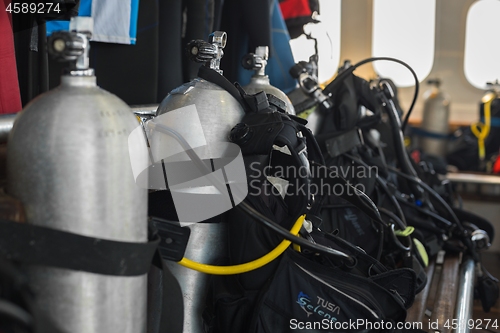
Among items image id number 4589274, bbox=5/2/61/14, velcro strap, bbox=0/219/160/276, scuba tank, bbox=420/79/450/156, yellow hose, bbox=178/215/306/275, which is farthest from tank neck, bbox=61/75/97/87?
scuba tank, bbox=420/79/450/156

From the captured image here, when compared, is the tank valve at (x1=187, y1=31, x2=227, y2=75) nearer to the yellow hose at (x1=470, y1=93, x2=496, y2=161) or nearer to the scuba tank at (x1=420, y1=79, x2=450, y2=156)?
the yellow hose at (x1=470, y1=93, x2=496, y2=161)

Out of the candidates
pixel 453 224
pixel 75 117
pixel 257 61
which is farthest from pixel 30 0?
pixel 453 224

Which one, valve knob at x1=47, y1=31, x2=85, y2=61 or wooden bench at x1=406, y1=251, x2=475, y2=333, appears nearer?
valve knob at x1=47, y1=31, x2=85, y2=61

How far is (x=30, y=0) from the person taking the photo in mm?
1024

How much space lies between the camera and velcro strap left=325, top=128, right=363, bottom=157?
53.8 inches

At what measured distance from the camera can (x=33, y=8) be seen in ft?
3.38

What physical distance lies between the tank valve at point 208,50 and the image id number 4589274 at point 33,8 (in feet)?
0.94

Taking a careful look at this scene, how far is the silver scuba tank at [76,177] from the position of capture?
0.55 m

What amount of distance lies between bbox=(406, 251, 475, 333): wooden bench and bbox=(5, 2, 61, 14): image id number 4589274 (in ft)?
2.73

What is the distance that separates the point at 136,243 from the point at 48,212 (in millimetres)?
92

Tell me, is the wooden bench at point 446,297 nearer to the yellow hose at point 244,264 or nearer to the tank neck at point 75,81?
the yellow hose at point 244,264

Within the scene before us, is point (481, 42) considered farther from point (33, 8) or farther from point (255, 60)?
point (33, 8)

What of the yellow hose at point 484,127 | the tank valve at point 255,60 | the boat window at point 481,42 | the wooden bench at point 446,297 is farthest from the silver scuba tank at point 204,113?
the boat window at point 481,42

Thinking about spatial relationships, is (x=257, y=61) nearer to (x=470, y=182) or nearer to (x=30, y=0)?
(x=30, y=0)
